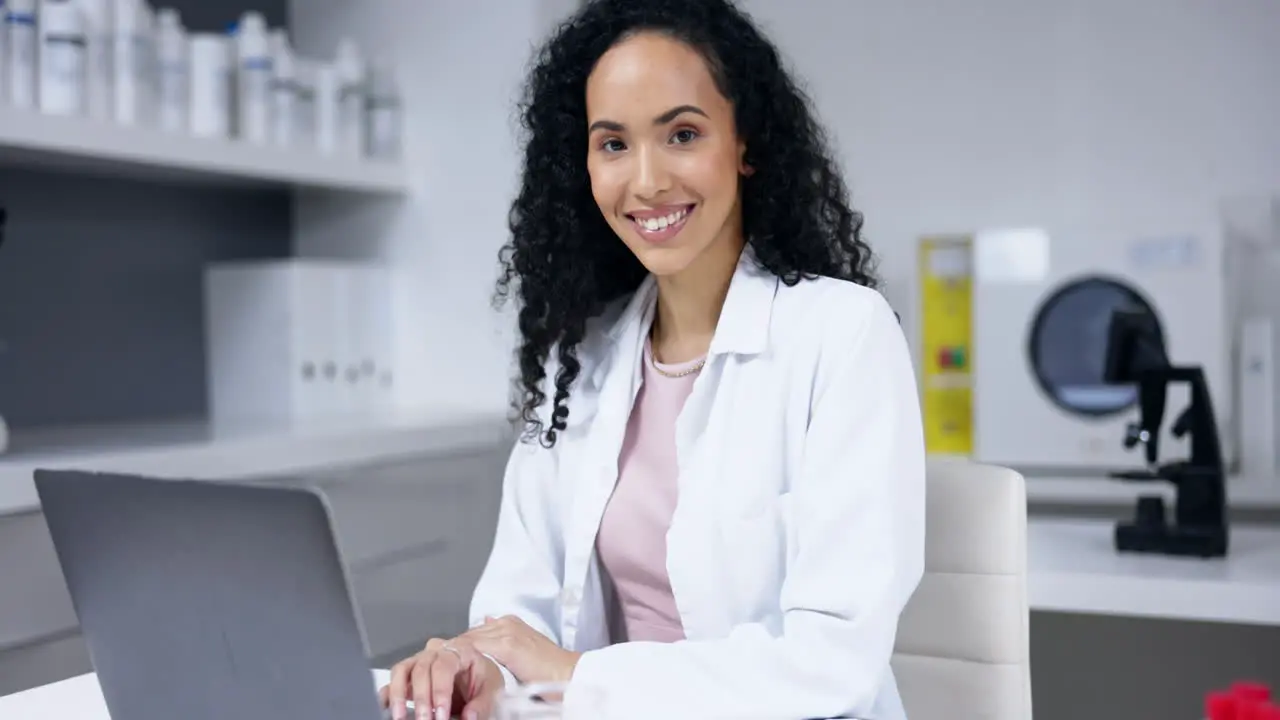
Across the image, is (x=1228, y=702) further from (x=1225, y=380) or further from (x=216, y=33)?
(x=216, y=33)

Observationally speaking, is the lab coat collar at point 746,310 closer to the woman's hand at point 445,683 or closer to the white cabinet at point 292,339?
the woman's hand at point 445,683

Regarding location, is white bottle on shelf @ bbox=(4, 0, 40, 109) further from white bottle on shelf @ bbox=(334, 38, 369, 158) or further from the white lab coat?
the white lab coat

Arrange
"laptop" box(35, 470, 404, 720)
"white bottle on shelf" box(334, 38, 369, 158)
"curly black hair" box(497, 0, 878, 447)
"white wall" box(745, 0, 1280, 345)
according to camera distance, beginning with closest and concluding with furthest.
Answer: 1. "laptop" box(35, 470, 404, 720)
2. "curly black hair" box(497, 0, 878, 447)
3. "white bottle on shelf" box(334, 38, 369, 158)
4. "white wall" box(745, 0, 1280, 345)

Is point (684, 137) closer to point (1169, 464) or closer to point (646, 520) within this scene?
point (646, 520)

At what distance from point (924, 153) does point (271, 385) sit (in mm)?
1791

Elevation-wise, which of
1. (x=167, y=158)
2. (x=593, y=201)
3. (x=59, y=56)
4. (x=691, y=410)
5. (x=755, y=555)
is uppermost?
(x=59, y=56)

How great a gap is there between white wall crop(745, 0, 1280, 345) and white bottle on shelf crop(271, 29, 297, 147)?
126 centimetres

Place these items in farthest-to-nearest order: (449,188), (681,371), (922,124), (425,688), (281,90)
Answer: (922,124) < (449,188) < (281,90) < (681,371) < (425,688)

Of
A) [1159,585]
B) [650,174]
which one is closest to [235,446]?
[650,174]

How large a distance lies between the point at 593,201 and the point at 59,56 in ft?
4.07

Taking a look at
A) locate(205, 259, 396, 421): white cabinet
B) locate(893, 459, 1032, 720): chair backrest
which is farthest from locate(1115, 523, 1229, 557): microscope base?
locate(205, 259, 396, 421): white cabinet

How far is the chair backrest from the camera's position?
1.30 metres

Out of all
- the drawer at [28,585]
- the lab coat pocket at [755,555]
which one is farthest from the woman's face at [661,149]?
the drawer at [28,585]

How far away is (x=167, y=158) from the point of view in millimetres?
2447
